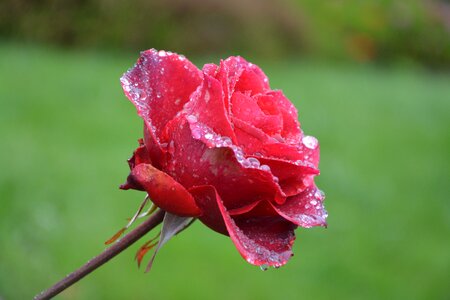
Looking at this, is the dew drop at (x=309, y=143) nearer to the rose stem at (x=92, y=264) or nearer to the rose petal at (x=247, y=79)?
the rose petal at (x=247, y=79)

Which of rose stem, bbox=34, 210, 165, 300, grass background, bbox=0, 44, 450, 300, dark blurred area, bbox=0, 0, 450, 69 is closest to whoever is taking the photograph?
rose stem, bbox=34, 210, 165, 300

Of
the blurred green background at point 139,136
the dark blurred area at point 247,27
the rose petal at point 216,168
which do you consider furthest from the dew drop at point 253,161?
the dark blurred area at point 247,27

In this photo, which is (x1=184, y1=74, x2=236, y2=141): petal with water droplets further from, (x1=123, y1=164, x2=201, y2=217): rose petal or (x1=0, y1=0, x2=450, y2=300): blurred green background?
(x1=0, y1=0, x2=450, y2=300): blurred green background

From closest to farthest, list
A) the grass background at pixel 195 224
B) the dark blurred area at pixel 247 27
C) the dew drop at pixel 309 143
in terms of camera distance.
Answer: the dew drop at pixel 309 143 < the grass background at pixel 195 224 < the dark blurred area at pixel 247 27

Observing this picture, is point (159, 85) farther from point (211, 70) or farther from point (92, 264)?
point (92, 264)

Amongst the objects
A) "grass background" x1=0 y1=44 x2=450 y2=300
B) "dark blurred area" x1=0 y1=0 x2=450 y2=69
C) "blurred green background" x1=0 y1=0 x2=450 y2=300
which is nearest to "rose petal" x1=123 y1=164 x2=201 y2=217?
"grass background" x1=0 y1=44 x2=450 y2=300

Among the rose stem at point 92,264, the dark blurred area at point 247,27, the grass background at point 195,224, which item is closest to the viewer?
the rose stem at point 92,264

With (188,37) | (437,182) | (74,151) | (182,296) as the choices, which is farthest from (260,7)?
(182,296)

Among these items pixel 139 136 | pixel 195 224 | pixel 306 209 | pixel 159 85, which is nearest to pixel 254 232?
pixel 306 209

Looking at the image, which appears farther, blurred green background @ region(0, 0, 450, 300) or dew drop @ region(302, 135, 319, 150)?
blurred green background @ region(0, 0, 450, 300)
